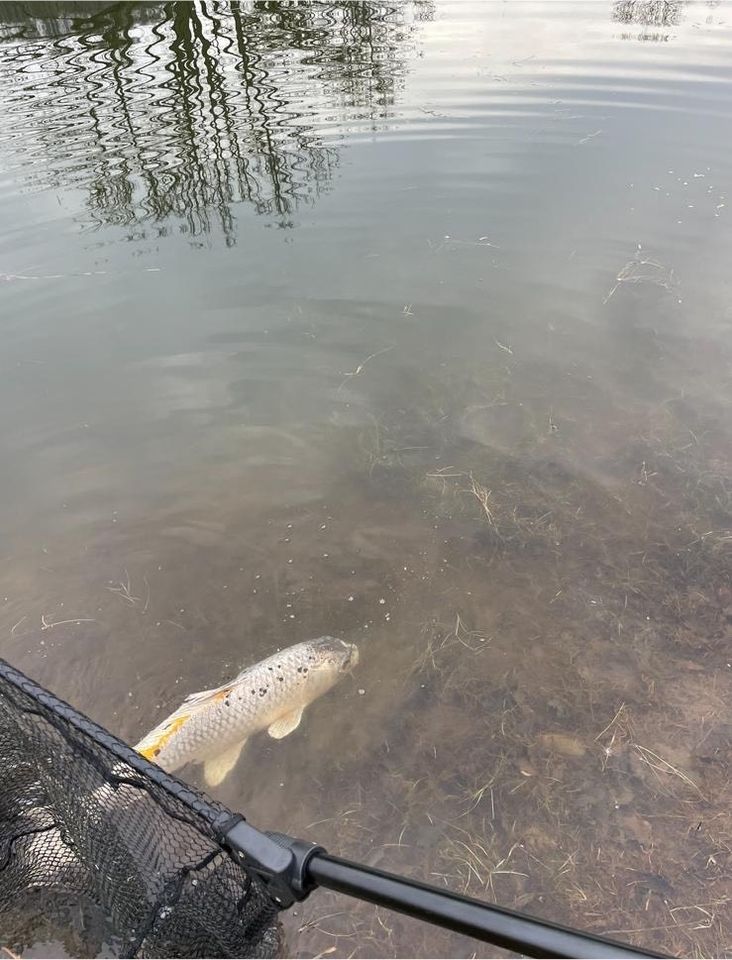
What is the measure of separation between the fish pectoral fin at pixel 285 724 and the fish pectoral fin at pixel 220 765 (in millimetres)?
145

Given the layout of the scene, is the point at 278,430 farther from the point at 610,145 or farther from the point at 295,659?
the point at 610,145

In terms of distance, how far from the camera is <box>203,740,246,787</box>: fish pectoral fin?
2863 millimetres

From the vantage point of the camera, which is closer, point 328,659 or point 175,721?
point 175,721

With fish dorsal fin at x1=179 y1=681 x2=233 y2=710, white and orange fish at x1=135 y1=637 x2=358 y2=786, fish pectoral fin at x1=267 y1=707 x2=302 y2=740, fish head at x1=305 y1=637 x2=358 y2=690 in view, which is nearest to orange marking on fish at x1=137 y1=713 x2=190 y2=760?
white and orange fish at x1=135 y1=637 x2=358 y2=786

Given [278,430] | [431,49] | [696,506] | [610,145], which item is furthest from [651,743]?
[431,49]

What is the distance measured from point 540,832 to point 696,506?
6.90 feet

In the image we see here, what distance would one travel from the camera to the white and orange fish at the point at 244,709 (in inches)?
110

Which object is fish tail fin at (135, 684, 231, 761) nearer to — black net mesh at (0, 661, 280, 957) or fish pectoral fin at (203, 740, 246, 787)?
fish pectoral fin at (203, 740, 246, 787)

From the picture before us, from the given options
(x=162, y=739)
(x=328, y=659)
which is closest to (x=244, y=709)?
(x=162, y=739)

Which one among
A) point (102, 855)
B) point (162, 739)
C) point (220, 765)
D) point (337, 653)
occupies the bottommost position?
point (220, 765)

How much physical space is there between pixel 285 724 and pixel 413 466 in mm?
1816

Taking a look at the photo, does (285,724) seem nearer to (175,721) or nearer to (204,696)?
(204,696)

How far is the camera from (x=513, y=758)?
2830mm

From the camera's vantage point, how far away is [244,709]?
2906 mm
